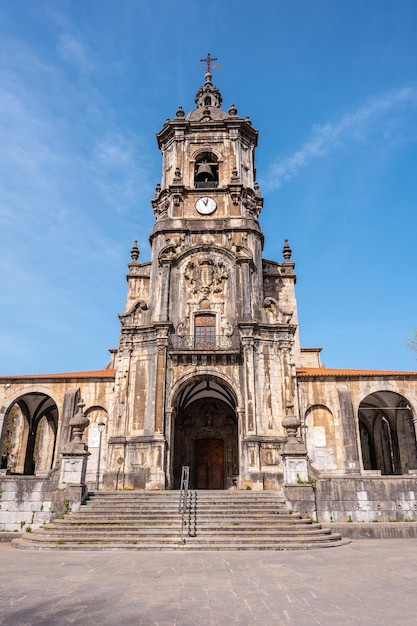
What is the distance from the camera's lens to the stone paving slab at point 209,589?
17.9 feet

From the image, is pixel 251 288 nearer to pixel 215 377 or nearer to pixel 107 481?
pixel 215 377

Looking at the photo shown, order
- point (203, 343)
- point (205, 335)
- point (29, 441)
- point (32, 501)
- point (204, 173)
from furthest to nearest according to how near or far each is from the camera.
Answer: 1. point (204, 173)
2. point (29, 441)
3. point (205, 335)
4. point (203, 343)
5. point (32, 501)

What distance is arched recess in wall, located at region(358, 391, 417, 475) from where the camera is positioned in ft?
81.5

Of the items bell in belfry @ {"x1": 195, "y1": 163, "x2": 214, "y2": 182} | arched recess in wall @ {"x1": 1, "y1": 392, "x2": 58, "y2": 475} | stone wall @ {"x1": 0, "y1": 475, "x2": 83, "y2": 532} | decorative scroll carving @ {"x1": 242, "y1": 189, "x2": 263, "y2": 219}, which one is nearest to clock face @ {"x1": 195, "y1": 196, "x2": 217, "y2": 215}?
decorative scroll carving @ {"x1": 242, "y1": 189, "x2": 263, "y2": 219}

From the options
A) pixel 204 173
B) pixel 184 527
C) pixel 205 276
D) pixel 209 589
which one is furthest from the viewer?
pixel 204 173

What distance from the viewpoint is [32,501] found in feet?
46.9

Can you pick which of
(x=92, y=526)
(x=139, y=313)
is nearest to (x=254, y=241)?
(x=139, y=313)

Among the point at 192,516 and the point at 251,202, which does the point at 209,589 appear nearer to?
the point at 192,516

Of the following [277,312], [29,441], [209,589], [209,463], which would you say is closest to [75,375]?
[29,441]

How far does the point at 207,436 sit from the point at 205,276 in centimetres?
906

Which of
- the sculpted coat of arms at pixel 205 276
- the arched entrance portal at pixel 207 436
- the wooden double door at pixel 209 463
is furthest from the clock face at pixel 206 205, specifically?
the wooden double door at pixel 209 463

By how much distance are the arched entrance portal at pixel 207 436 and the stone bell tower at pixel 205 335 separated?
6 cm

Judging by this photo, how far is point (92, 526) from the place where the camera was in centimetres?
1297

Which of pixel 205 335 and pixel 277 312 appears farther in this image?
pixel 277 312
